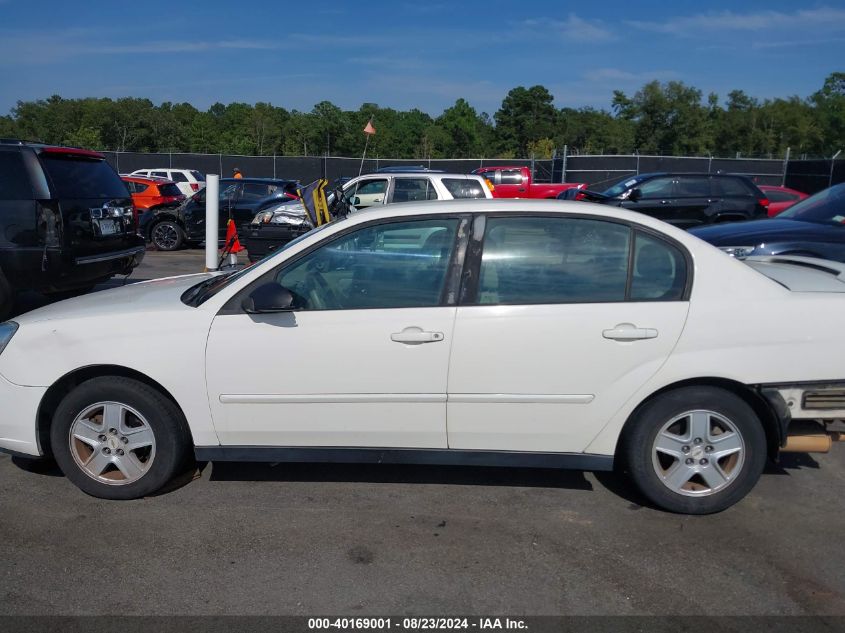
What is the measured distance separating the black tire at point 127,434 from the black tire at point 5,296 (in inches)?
156

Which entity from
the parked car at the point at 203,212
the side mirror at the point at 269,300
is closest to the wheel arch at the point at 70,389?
the side mirror at the point at 269,300

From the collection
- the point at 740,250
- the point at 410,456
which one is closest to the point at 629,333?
the point at 410,456

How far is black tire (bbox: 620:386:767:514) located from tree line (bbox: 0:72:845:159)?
4228 cm

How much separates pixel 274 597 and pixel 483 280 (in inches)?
71.3

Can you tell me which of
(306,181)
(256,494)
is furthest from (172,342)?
(306,181)

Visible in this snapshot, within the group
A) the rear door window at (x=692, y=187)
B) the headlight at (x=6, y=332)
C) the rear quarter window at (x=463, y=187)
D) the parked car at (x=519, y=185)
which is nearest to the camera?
the headlight at (x=6, y=332)

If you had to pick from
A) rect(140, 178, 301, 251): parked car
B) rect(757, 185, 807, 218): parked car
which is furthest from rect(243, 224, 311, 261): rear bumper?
rect(757, 185, 807, 218): parked car

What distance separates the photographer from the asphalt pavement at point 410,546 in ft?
10.8

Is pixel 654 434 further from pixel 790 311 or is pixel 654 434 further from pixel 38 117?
pixel 38 117

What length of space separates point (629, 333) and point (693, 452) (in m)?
0.71

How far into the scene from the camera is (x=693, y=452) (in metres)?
4.00

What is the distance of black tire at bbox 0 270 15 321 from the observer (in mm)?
7469

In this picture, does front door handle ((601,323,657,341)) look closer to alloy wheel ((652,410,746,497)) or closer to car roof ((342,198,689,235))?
alloy wheel ((652,410,746,497))

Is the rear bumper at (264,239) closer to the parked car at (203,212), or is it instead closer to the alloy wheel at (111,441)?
the parked car at (203,212)
